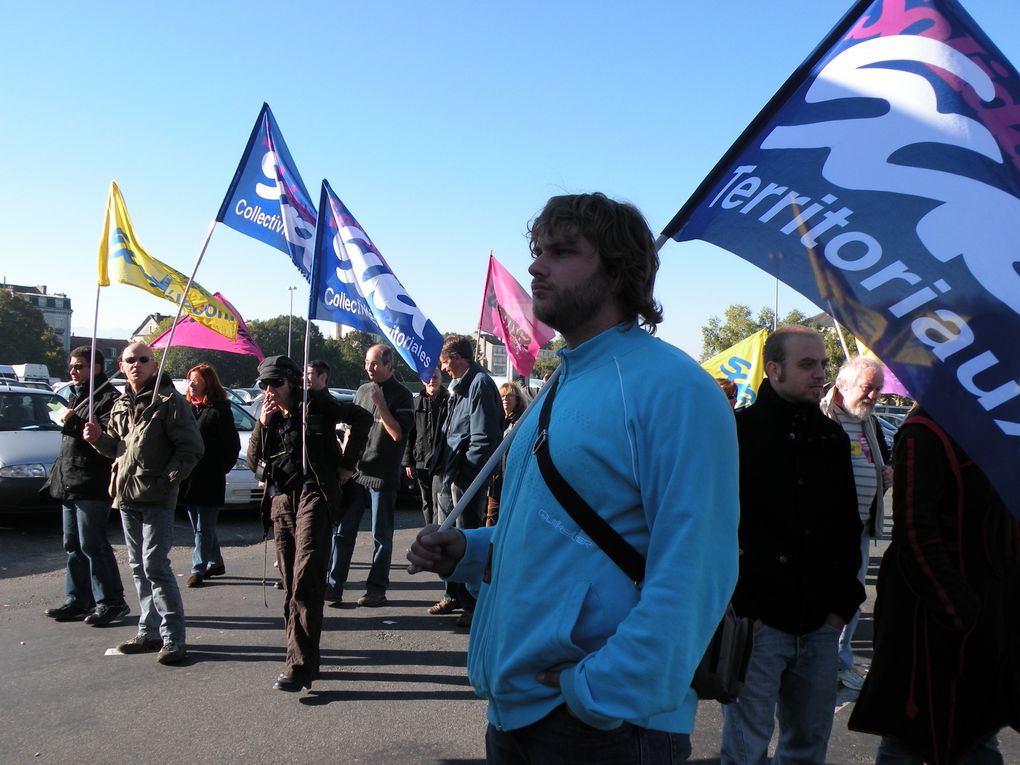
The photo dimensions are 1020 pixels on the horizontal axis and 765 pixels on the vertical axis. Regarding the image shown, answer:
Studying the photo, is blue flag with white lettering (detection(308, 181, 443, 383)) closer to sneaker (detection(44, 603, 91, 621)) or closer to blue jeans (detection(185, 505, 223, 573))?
blue jeans (detection(185, 505, 223, 573))

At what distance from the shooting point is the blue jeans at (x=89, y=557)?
19.4 feet

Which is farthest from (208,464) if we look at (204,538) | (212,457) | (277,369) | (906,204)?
(906,204)

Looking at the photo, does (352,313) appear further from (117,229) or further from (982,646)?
(982,646)

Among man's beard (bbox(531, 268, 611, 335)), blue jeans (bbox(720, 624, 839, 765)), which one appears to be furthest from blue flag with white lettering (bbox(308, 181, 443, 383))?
man's beard (bbox(531, 268, 611, 335))

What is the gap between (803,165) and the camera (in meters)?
2.43

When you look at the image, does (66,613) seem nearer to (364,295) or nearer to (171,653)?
(171,653)

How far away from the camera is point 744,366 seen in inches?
341

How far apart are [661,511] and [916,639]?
68.1 inches

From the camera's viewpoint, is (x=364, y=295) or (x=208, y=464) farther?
(x=208, y=464)

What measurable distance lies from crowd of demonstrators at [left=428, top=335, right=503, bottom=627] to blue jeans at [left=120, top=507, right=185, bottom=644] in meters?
2.08

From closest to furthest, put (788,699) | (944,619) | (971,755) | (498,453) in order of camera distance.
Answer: (498,453)
(944,619)
(971,755)
(788,699)

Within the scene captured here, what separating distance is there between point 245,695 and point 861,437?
A: 13.0ft

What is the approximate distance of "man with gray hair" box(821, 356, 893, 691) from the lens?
4.95 metres

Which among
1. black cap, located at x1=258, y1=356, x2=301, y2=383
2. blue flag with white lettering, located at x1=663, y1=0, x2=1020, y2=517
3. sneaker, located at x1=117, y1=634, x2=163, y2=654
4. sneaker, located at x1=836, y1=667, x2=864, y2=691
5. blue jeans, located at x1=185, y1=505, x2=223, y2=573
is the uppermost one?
blue flag with white lettering, located at x1=663, y1=0, x2=1020, y2=517
